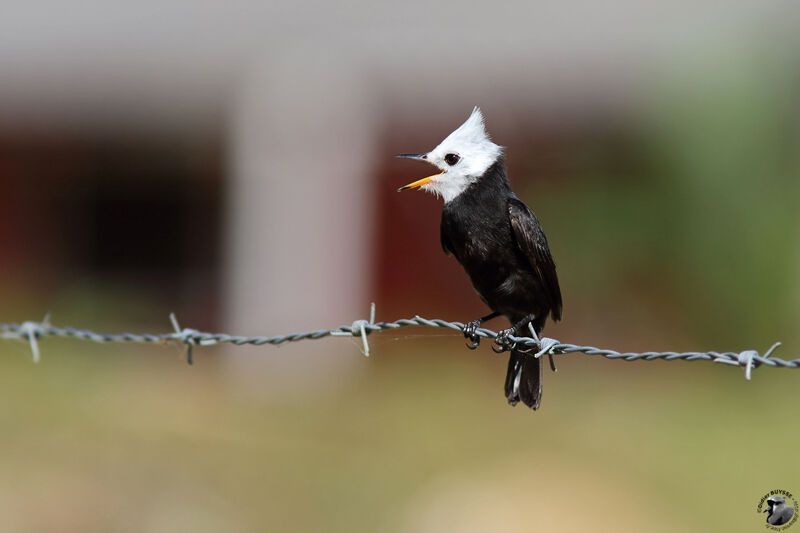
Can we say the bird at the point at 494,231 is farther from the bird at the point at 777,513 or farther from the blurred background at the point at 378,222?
the blurred background at the point at 378,222

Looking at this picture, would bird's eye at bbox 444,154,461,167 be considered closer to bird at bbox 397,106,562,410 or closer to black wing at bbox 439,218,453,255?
bird at bbox 397,106,562,410

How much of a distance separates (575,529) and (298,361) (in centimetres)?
389

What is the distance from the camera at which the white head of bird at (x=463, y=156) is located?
4.61 m

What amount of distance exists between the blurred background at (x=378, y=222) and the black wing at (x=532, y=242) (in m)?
3.23

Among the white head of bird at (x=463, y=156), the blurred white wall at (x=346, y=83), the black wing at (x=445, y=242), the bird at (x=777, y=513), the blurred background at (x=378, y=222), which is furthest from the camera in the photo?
the blurred white wall at (x=346, y=83)

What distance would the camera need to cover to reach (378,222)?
34.5 feet

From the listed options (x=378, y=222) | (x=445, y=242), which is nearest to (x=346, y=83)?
(x=378, y=222)

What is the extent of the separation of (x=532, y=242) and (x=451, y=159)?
498 millimetres

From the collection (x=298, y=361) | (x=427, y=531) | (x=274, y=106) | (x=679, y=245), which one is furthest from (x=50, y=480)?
(x=679, y=245)

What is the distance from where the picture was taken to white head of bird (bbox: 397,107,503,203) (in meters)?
4.61

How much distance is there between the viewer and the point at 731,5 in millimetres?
10188

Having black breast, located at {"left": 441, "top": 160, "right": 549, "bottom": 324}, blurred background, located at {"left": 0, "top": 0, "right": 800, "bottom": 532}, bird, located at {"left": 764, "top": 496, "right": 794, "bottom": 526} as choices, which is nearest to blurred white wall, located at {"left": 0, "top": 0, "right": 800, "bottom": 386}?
blurred background, located at {"left": 0, "top": 0, "right": 800, "bottom": 532}

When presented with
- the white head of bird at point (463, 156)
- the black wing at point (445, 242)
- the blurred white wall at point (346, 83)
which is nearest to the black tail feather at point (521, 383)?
the black wing at point (445, 242)

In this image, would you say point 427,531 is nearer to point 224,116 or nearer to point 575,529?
point 575,529
